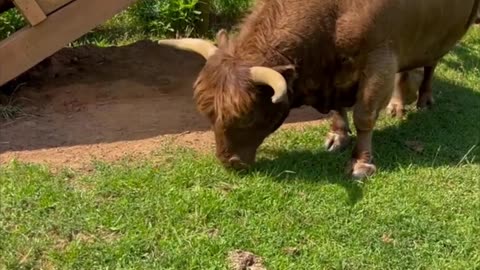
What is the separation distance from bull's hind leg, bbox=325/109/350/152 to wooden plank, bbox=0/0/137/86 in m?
2.13

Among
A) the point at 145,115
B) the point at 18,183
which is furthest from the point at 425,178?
the point at 18,183

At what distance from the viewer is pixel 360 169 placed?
6094 millimetres

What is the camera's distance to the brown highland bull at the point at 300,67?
5707 mm

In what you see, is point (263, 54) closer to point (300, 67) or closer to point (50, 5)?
point (300, 67)

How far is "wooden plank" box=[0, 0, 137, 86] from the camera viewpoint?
6.71 m

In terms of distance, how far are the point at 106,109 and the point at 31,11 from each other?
42.1 inches

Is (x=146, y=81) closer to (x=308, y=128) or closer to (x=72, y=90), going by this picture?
(x=72, y=90)

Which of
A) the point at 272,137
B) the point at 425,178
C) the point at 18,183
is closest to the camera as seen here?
the point at 18,183

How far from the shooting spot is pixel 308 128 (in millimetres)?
7039

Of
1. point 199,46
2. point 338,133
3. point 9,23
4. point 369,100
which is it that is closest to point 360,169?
point 369,100

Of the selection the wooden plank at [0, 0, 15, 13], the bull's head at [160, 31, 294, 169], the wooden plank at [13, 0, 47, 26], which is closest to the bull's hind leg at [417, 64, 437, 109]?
the bull's head at [160, 31, 294, 169]

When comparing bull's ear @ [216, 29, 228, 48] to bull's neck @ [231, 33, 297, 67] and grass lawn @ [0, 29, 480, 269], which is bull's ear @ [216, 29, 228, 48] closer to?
bull's neck @ [231, 33, 297, 67]

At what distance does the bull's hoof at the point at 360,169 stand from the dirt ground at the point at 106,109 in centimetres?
111

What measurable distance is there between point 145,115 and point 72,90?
2.77ft
